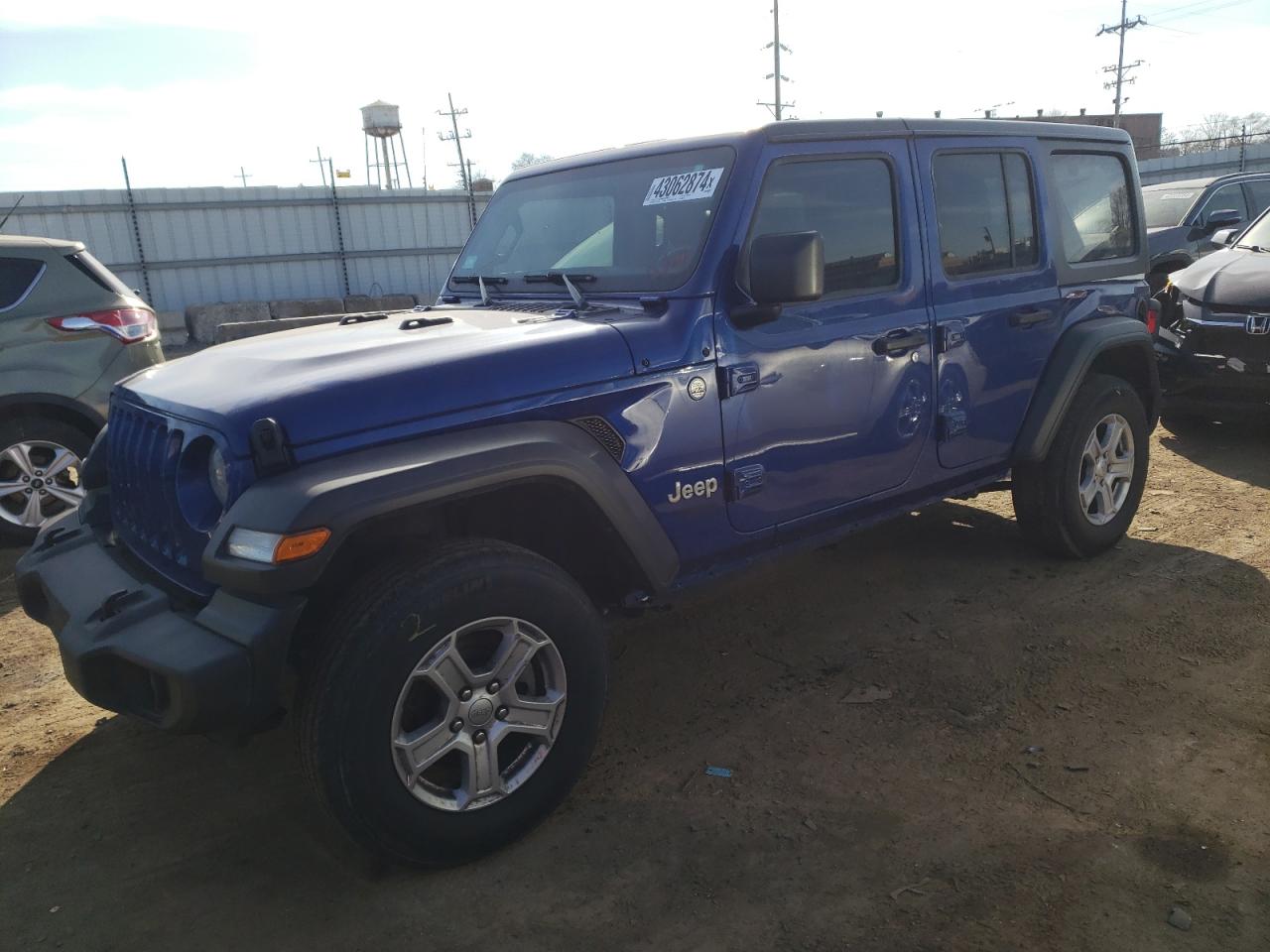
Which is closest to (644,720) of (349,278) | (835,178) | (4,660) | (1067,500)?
(835,178)

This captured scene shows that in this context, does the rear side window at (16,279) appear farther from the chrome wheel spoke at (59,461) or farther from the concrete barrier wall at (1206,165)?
the concrete barrier wall at (1206,165)

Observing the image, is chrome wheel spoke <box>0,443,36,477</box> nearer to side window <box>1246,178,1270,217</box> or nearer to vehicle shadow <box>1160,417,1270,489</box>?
vehicle shadow <box>1160,417,1270,489</box>

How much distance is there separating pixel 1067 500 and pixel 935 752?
1.90 meters

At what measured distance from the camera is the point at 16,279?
5.46m

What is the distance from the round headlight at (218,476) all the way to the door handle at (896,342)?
7.51 feet

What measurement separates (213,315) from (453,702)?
681 inches

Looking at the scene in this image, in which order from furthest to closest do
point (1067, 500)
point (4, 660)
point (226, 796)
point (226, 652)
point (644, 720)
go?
point (1067, 500) < point (4, 660) < point (644, 720) < point (226, 796) < point (226, 652)

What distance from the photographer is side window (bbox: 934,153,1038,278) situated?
386 cm

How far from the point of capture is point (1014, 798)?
9.33ft

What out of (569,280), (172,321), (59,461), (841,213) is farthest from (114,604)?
(172,321)

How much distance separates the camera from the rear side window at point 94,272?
568cm

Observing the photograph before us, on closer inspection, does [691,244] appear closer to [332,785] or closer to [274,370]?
[274,370]

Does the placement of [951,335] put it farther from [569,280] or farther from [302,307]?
[302,307]

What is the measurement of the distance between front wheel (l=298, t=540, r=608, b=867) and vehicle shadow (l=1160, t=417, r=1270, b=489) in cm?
512
